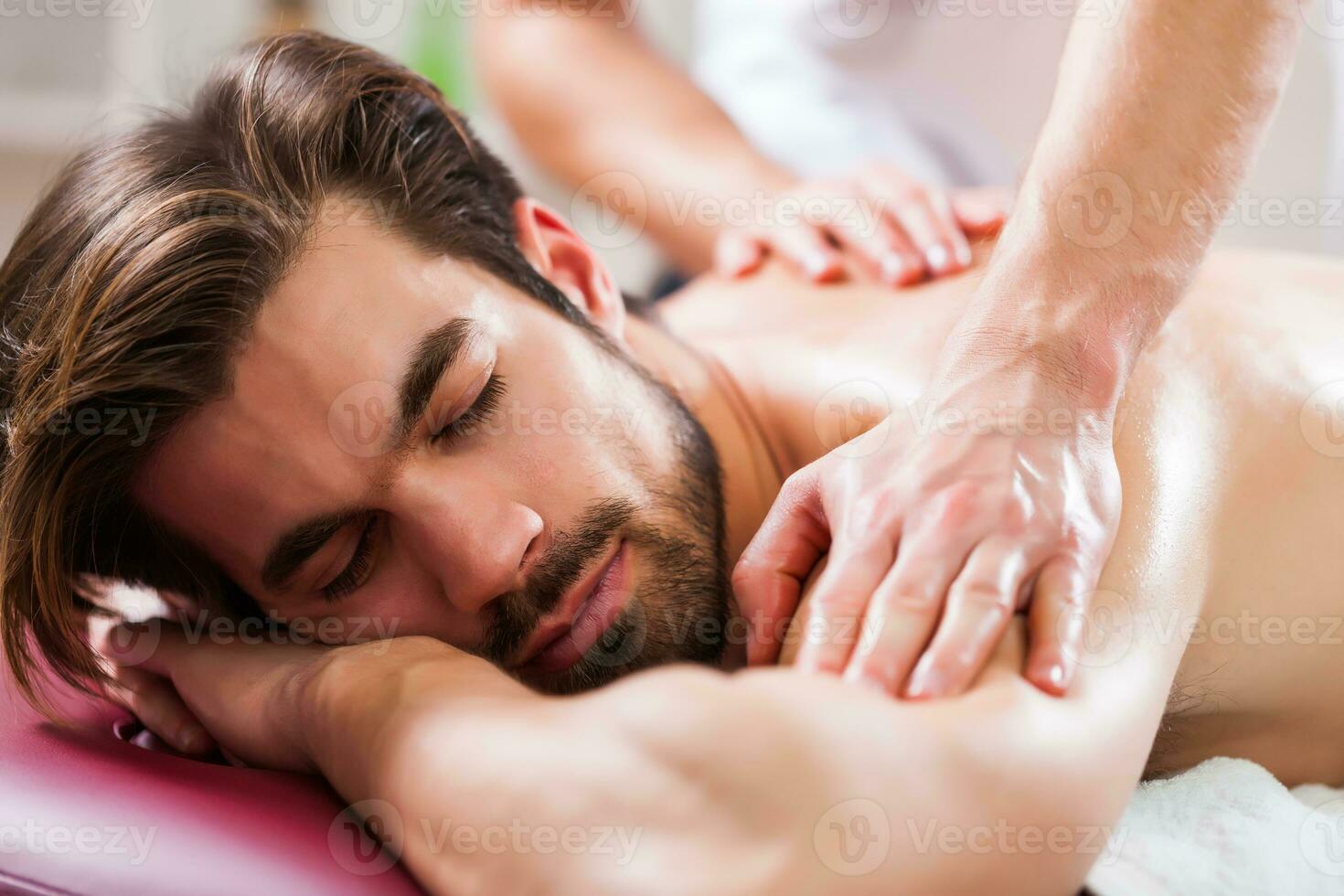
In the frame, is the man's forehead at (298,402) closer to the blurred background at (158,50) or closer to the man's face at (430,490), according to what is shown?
the man's face at (430,490)

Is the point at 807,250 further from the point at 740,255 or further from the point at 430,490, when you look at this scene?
the point at 430,490

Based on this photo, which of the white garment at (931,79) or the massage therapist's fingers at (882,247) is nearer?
the massage therapist's fingers at (882,247)

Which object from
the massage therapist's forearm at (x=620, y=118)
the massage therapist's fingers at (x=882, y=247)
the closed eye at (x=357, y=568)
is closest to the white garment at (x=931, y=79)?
the massage therapist's forearm at (x=620, y=118)

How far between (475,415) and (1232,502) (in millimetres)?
508

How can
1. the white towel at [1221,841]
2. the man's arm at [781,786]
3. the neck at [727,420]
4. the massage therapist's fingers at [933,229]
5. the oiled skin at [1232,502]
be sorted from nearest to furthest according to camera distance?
the man's arm at [781,786] < the white towel at [1221,841] < the oiled skin at [1232,502] < the neck at [727,420] < the massage therapist's fingers at [933,229]

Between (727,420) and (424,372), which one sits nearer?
(424,372)

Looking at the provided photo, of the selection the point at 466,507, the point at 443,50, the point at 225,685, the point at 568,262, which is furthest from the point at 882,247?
the point at 443,50

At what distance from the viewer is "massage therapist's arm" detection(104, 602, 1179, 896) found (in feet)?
1.71

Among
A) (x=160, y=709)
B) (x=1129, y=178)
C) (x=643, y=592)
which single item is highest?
(x=1129, y=178)

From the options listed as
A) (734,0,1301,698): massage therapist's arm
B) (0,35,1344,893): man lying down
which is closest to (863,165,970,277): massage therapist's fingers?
(0,35,1344,893): man lying down

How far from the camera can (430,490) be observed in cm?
77

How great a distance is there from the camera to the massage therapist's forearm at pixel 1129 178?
0.74 meters

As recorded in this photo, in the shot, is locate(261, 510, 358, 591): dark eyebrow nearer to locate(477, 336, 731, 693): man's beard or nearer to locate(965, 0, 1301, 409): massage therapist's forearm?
locate(477, 336, 731, 693): man's beard

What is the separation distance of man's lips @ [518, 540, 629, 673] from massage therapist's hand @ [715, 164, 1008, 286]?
50 cm
